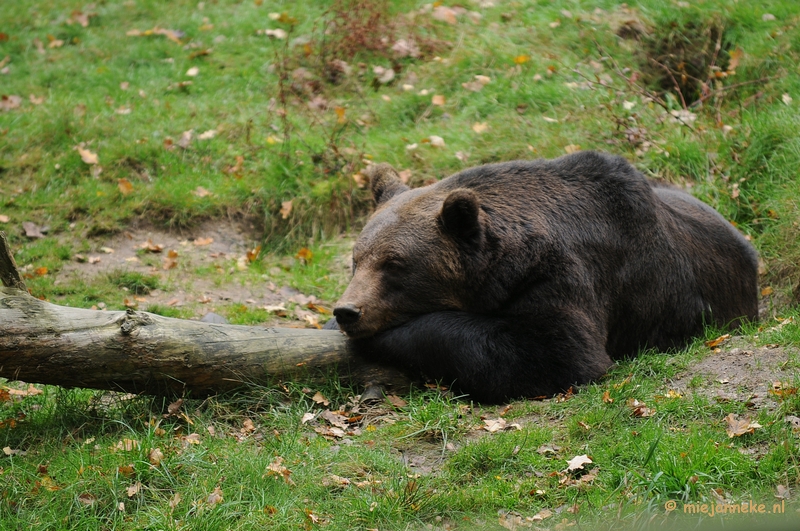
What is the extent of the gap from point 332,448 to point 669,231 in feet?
11.4

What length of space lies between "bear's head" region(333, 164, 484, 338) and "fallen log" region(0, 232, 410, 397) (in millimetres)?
358

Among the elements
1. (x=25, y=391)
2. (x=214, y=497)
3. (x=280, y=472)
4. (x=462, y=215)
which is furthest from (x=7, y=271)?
(x=462, y=215)

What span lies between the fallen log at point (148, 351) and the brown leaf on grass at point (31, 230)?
4.58 meters

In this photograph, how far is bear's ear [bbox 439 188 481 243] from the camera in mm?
5973

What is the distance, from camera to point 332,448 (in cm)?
532

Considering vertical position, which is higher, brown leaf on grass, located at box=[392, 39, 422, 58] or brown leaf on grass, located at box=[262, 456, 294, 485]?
brown leaf on grass, located at box=[392, 39, 422, 58]

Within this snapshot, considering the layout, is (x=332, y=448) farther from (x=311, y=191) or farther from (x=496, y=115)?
(x=496, y=115)

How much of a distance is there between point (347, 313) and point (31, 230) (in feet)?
17.7

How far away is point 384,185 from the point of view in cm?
716

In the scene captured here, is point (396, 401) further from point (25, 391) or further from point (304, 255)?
point (304, 255)

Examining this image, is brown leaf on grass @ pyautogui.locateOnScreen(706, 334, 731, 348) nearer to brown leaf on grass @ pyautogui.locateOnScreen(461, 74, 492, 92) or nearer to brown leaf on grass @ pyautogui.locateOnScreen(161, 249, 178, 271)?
brown leaf on grass @ pyautogui.locateOnScreen(161, 249, 178, 271)

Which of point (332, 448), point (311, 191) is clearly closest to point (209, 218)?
point (311, 191)

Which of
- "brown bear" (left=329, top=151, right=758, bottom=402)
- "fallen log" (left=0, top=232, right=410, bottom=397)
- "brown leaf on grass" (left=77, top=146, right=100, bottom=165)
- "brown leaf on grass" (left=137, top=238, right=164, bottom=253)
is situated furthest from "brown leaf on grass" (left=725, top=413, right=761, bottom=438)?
"brown leaf on grass" (left=77, top=146, right=100, bottom=165)

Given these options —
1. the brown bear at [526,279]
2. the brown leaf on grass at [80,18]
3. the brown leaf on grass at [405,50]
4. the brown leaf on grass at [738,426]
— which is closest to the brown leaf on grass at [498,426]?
the brown bear at [526,279]
